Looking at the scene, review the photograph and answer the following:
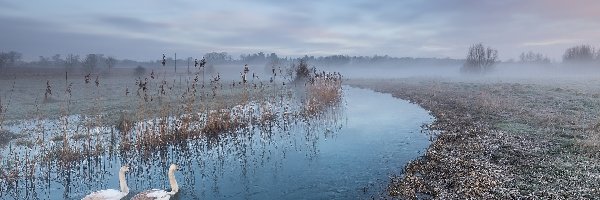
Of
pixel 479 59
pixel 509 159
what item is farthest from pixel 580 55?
pixel 509 159

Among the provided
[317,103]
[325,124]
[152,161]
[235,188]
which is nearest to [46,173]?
[152,161]

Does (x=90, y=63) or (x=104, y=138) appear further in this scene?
(x=90, y=63)

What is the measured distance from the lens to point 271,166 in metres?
18.8

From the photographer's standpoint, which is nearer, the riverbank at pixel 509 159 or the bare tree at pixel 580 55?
the riverbank at pixel 509 159

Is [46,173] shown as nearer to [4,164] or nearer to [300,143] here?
[4,164]

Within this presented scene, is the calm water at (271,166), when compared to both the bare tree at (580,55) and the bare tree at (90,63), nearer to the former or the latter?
the bare tree at (90,63)

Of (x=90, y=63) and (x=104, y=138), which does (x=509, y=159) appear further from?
(x=90, y=63)

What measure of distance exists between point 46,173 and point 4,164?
2.72 meters

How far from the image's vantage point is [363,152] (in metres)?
21.1

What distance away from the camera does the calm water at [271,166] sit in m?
15.2

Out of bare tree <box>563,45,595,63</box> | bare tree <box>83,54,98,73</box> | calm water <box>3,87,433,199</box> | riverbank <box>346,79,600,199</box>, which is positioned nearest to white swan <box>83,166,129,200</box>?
calm water <box>3,87,433,199</box>

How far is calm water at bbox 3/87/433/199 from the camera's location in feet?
49.8

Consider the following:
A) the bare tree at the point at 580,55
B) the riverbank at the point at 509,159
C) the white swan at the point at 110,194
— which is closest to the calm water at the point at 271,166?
the white swan at the point at 110,194

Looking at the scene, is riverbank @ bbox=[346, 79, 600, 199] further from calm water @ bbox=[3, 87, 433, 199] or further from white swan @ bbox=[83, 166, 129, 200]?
white swan @ bbox=[83, 166, 129, 200]
